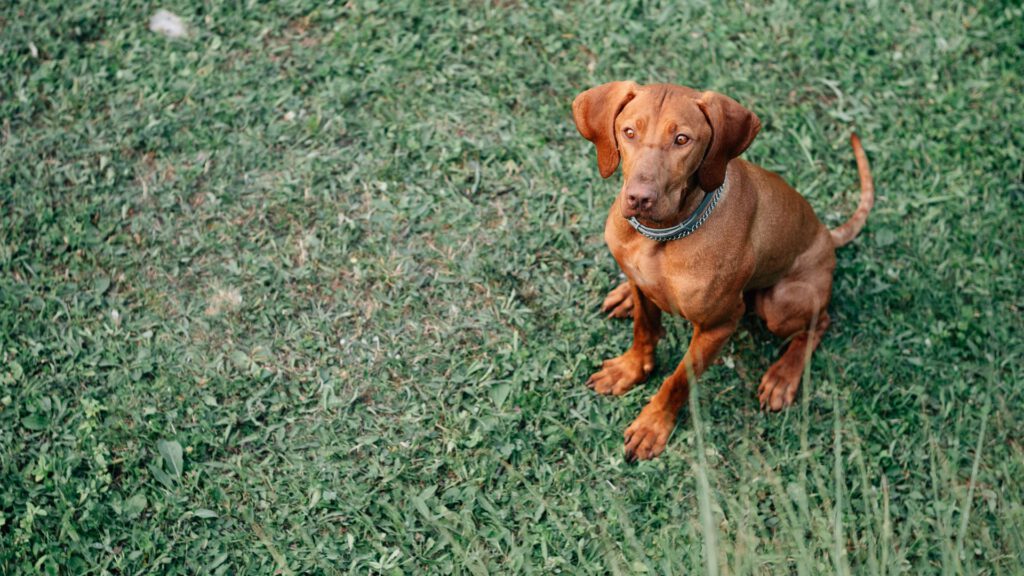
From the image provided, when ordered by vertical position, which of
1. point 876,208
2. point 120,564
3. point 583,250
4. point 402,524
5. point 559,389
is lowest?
point 120,564

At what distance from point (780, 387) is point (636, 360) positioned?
33.5 inches

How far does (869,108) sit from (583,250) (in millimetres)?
2310

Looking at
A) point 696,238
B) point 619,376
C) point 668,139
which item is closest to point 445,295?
point 619,376

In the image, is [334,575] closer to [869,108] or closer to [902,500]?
[902,500]

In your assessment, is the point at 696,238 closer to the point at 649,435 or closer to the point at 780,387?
the point at 649,435

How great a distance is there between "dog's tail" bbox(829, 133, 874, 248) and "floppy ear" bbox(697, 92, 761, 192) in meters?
1.74

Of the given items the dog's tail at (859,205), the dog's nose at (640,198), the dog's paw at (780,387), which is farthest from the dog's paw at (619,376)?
the dog's nose at (640,198)

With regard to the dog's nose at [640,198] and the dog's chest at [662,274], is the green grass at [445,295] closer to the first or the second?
the dog's chest at [662,274]

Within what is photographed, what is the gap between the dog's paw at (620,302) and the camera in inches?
199

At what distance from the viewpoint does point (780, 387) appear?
4.91m

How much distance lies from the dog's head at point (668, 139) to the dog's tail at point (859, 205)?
1.76 m

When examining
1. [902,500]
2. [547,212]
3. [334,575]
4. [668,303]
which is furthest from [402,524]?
[902,500]

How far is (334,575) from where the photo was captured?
440cm

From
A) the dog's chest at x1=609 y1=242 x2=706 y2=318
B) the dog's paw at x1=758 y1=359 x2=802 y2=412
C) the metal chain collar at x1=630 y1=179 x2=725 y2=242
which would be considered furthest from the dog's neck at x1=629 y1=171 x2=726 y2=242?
the dog's paw at x1=758 y1=359 x2=802 y2=412
